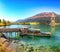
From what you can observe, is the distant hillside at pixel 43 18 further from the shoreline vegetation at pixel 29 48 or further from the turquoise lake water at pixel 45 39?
the shoreline vegetation at pixel 29 48

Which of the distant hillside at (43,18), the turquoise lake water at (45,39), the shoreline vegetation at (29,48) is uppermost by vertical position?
the distant hillside at (43,18)

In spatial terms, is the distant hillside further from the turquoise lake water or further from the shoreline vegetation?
the shoreline vegetation

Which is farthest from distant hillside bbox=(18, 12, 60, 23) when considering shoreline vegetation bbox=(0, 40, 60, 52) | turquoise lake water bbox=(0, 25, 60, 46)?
shoreline vegetation bbox=(0, 40, 60, 52)

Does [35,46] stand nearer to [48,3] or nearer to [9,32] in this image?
[9,32]

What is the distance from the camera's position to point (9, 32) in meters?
3.65

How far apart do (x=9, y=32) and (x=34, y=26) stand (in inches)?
Answer: 19.4

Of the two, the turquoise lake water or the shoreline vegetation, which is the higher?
the turquoise lake water

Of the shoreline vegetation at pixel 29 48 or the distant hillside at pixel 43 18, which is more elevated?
the distant hillside at pixel 43 18

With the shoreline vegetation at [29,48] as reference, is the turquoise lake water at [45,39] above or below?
above

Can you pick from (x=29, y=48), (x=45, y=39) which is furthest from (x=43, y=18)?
(x=29, y=48)

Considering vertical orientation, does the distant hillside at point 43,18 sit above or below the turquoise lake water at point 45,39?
above

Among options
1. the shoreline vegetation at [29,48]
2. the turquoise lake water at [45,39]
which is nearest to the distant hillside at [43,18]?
the turquoise lake water at [45,39]

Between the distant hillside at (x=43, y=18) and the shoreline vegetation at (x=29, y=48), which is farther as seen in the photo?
the distant hillside at (x=43, y=18)

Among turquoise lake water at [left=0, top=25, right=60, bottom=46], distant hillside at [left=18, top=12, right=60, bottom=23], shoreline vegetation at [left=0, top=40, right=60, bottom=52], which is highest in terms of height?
distant hillside at [left=18, top=12, right=60, bottom=23]
